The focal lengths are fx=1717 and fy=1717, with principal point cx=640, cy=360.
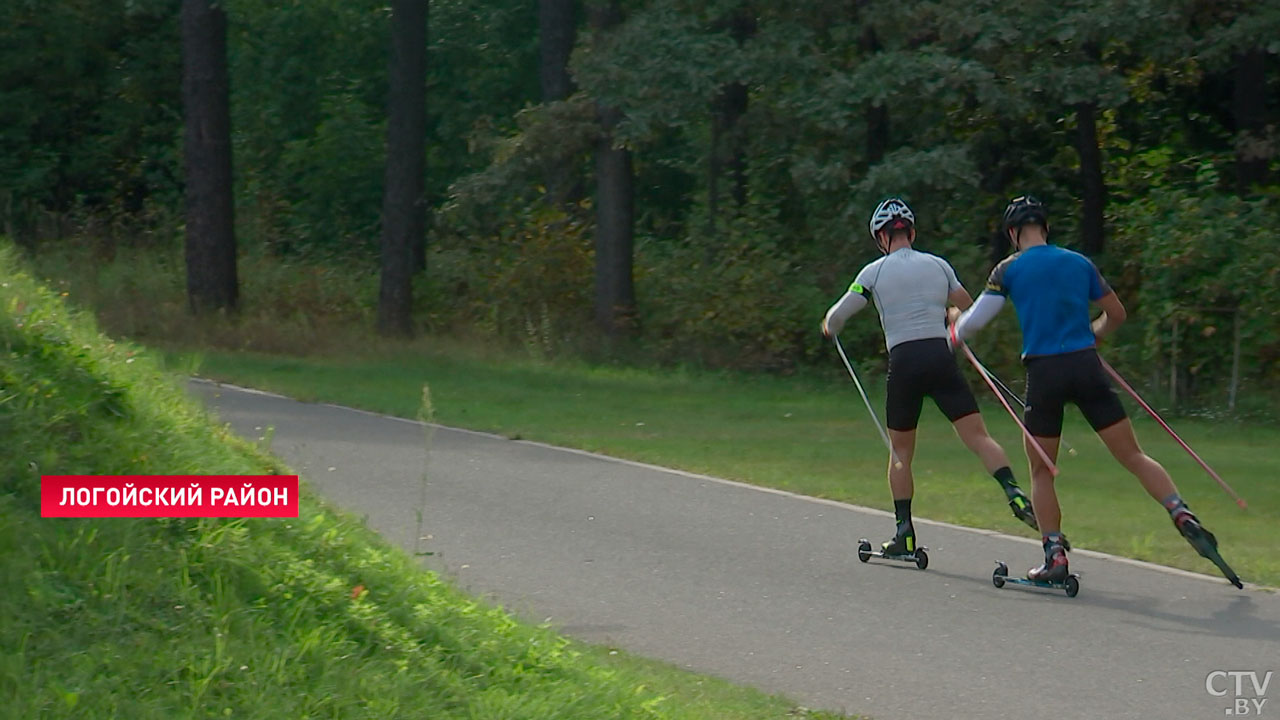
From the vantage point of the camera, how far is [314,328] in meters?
26.4

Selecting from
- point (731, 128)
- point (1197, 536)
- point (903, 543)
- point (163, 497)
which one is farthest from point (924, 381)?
point (731, 128)

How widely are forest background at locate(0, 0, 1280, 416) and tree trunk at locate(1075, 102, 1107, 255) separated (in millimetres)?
41

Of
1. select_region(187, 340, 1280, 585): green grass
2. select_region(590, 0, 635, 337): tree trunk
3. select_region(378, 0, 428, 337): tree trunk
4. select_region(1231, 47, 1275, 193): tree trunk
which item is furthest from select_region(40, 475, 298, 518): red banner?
select_region(378, 0, 428, 337): tree trunk

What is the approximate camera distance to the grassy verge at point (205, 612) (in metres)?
5.43

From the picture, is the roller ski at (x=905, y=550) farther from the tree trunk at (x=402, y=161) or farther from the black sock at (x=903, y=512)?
the tree trunk at (x=402, y=161)

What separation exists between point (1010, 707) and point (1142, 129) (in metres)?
20.5

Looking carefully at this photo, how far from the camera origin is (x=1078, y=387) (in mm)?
8906

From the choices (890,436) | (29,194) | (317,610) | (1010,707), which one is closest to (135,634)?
(317,610)

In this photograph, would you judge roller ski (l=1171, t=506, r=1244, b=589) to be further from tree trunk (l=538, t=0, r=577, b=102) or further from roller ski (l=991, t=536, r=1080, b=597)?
tree trunk (l=538, t=0, r=577, b=102)

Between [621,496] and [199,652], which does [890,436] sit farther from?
[199,652]

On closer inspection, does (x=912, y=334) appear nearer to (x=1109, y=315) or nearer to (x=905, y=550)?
(x=1109, y=315)

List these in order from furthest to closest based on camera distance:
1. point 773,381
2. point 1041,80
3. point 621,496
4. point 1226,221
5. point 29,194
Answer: point 29,194
point 773,381
point 1041,80
point 1226,221
point 621,496

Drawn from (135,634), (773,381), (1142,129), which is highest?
(1142,129)

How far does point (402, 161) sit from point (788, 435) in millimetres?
12915
